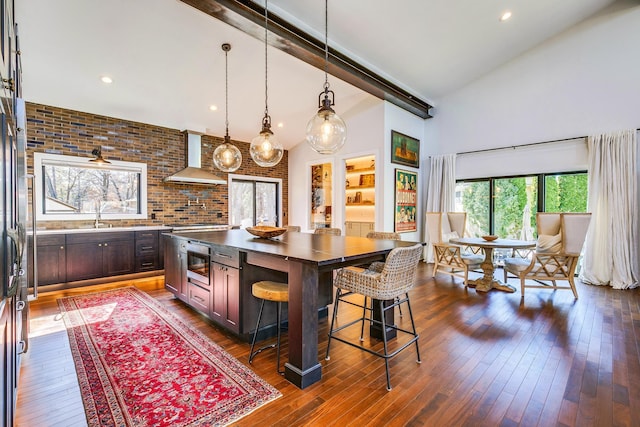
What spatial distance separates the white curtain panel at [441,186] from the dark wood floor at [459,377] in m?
3.24

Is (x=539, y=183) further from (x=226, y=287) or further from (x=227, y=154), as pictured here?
(x=226, y=287)

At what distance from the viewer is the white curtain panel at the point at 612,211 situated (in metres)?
4.66

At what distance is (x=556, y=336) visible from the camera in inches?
113

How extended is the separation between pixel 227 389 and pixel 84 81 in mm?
4775

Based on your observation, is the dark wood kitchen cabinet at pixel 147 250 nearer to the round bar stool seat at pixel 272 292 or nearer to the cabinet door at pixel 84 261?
the cabinet door at pixel 84 261

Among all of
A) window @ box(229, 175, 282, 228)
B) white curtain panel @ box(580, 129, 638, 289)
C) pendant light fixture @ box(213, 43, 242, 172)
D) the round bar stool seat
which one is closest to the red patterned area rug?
the round bar stool seat

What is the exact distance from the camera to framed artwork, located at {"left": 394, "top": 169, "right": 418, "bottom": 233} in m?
6.20

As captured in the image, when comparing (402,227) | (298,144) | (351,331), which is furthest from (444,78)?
(351,331)

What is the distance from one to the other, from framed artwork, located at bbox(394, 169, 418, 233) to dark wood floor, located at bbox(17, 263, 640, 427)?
9.59 ft

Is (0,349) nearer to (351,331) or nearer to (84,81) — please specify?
(351,331)

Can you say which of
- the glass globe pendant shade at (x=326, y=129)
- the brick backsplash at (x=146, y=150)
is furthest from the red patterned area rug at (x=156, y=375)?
the brick backsplash at (x=146, y=150)

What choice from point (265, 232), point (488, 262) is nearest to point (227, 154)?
point (265, 232)

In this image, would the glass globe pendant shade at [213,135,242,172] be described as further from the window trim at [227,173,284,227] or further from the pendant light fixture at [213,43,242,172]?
the window trim at [227,173,284,227]

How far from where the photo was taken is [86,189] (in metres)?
5.19
